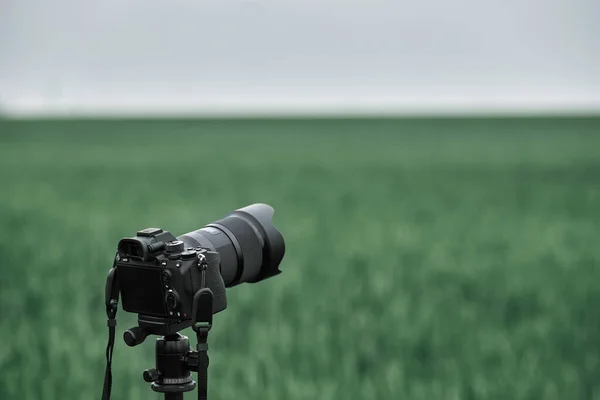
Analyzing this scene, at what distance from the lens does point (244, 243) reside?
9.99 feet

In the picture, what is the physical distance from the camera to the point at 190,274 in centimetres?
269

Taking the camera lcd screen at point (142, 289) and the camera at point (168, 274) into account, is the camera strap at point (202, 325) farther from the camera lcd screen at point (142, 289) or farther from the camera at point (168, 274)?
the camera lcd screen at point (142, 289)

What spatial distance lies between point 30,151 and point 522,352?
31351mm

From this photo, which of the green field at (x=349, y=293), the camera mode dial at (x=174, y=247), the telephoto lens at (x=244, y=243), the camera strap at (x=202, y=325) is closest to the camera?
the camera strap at (x=202, y=325)

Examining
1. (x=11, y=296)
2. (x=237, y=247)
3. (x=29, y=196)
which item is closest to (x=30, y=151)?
(x=29, y=196)

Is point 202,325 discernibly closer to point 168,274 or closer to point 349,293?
point 168,274

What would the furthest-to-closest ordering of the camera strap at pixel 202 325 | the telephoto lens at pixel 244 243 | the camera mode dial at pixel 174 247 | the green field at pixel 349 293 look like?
the green field at pixel 349 293 < the telephoto lens at pixel 244 243 < the camera mode dial at pixel 174 247 < the camera strap at pixel 202 325

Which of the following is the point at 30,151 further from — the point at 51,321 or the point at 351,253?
the point at 51,321

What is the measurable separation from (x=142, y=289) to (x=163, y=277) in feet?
0.35

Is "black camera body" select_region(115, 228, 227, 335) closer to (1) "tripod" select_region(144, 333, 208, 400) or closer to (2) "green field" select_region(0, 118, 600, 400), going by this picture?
(1) "tripod" select_region(144, 333, 208, 400)

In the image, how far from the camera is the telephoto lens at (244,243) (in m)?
2.95

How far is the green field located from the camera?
17.3 ft

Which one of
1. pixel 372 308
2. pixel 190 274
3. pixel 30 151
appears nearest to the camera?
pixel 190 274

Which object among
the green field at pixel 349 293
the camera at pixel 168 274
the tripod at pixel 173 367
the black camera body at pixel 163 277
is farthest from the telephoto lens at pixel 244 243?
the green field at pixel 349 293
